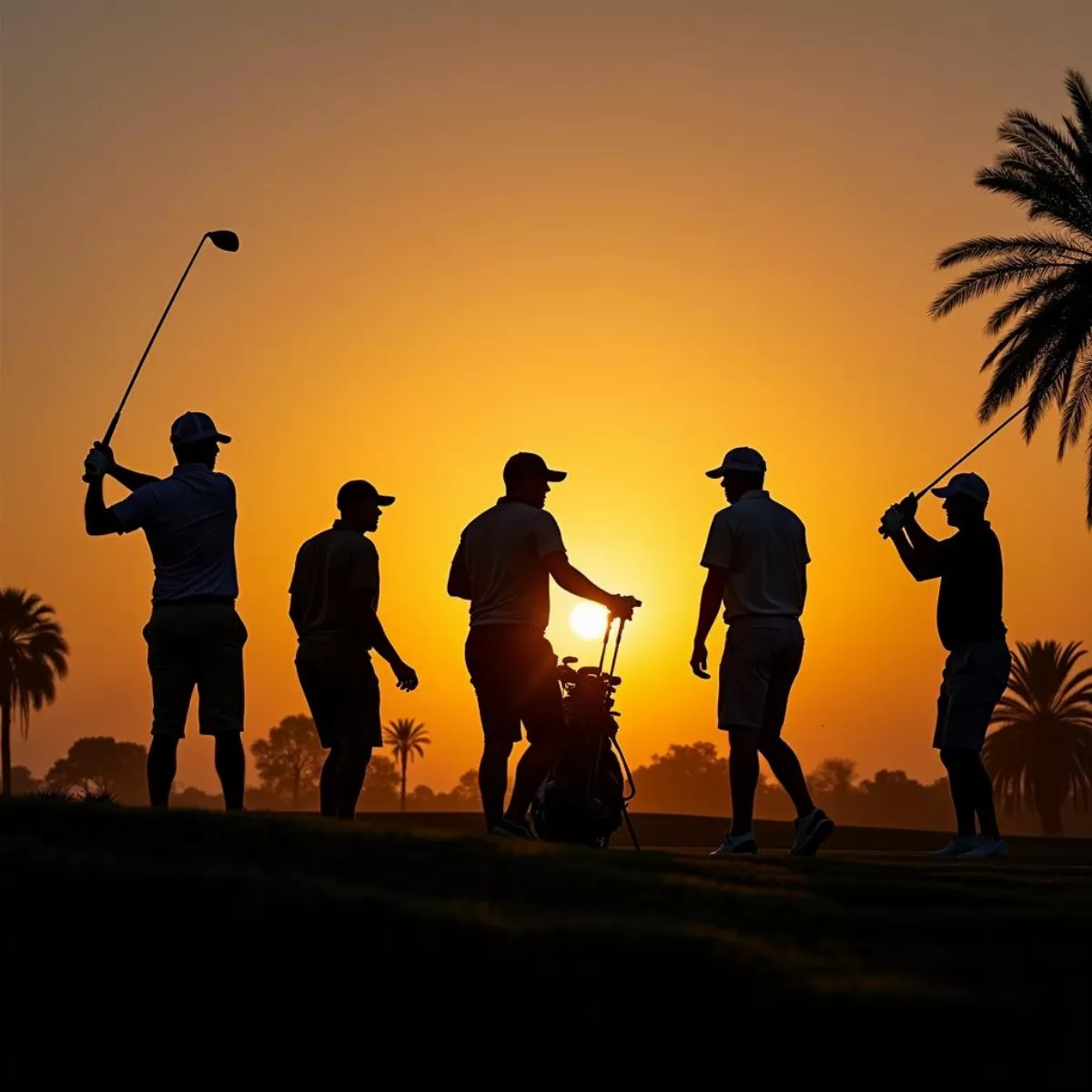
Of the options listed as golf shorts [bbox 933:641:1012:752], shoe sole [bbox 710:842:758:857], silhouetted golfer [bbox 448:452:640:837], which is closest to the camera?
silhouetted golfer [bbox 448:452:640:837]

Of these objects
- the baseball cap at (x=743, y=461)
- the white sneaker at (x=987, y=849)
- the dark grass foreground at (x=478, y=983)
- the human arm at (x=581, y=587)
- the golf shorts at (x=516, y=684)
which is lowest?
the dark grass foreground at (x=478, y=983)

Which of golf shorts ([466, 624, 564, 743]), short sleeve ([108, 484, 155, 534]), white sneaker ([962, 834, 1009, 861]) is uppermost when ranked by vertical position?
short sleeve ([108, 484, 155, 534])

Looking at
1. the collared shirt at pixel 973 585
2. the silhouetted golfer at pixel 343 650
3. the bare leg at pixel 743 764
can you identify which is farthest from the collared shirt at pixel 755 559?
the silhouetted golfer at pixel 343 650

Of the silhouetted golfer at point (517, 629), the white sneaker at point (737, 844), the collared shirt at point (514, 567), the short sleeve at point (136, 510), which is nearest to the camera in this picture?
the short sleeve at point (136, 510)

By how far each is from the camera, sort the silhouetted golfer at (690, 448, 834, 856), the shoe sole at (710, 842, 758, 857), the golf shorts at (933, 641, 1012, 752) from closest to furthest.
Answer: the shoe sole at (710, 842, 758, 857)
the silhouetted golfer at (690, 448, 834, 856)
the golf shorts at (933, 641, 1012, 752)

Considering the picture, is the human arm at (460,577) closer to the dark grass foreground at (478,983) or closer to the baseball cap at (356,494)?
the baseball cap at (356,494)

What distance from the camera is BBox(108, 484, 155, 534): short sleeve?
966cm

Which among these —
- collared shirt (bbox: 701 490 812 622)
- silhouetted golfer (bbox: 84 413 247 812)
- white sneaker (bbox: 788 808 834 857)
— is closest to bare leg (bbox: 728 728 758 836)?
white sneaker (bbox: 788 808 834 857)

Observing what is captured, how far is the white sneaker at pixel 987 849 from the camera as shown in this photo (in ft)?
39.8

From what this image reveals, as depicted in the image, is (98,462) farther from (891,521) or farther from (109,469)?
(891,521)

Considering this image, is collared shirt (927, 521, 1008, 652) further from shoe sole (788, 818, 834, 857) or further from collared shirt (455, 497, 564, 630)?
collared shirt (455, 497, 564, 630)

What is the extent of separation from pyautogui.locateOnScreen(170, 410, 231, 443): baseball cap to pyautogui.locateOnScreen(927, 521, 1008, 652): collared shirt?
208 inches

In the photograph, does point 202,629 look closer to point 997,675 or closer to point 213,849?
point 213,849

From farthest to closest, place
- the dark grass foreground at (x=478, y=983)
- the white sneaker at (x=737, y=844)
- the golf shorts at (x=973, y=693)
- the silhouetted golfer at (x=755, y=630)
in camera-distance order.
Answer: the golf shorts at (x=973, y=693) < the silhouetted golfer at (x=755, y=630) < the white sneaker at (x=737, y=844) < the dark grass foreground at (x=478, y=983)
